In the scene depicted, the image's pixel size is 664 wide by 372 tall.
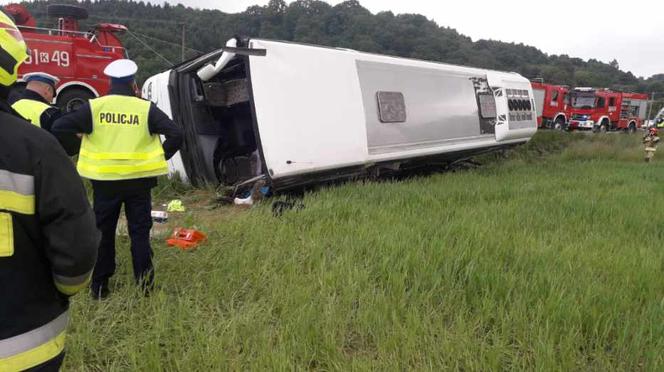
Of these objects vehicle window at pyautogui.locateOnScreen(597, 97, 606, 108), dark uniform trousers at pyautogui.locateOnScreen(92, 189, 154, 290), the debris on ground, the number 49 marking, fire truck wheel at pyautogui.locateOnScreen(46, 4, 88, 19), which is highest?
fire truck wheel at pyautogui.locateOnScreen(46, 4, 88, 19)

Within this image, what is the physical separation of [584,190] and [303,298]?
5338 mm

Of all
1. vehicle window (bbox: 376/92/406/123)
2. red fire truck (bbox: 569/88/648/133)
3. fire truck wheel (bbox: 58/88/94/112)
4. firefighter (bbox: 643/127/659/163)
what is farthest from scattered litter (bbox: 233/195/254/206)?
red fire truck (bbox: 569/88/648/133)

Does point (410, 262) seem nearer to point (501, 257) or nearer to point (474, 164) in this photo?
point (501, 257)

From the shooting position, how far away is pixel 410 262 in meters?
3.15

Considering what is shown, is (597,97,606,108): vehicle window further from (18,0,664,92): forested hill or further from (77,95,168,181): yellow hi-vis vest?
(77,95,168,181): yellow hi-vis vest

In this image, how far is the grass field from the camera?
2131 millimetres

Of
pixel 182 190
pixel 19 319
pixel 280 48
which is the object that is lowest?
pixel 182 190

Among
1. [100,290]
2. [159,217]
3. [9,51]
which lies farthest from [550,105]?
[9,51]

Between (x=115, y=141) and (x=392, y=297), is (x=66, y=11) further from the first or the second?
(x=392, y=297)

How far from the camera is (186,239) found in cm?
378

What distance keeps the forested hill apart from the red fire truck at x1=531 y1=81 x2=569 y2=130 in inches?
335

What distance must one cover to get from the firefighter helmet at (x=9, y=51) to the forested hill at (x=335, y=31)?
89.9ft

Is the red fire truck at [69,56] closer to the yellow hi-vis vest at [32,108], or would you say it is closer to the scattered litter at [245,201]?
the scattered litter at [245,201]

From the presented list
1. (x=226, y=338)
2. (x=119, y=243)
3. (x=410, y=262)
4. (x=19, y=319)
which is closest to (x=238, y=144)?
(x=119, y=243)
